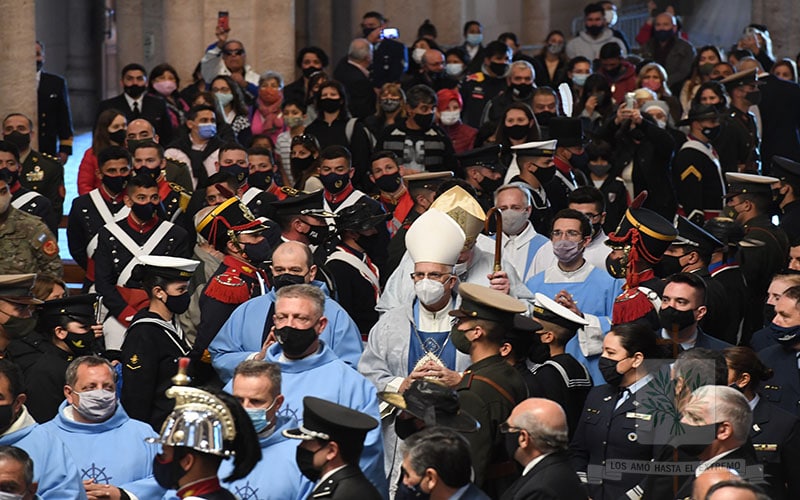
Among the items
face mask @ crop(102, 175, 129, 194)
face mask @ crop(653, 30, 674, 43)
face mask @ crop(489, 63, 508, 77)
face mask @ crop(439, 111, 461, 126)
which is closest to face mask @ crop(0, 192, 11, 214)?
face mask @ crop(102, 175, 129, 194)

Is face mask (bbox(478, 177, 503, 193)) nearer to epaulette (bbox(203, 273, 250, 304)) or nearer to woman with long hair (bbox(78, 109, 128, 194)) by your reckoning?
woman with long hair (bbox(78, 109, 128, 194))

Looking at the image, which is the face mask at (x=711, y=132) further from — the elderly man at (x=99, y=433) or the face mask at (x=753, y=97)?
the elderly man at (x=99, y=433)

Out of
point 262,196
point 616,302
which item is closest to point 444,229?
point 616,302

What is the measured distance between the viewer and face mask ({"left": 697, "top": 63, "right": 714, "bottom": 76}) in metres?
18.9

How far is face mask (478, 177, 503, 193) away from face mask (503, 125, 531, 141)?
3.60 feet

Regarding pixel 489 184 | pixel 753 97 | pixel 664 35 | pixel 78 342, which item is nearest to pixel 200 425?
pixel 78 342

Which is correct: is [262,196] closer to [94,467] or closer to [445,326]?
[445,326]

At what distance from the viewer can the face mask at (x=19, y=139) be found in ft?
44.1

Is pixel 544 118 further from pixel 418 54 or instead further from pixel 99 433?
pixel 99 433

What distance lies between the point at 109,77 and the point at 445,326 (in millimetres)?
20570

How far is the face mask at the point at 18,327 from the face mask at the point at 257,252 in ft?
4.75

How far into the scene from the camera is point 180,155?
45.6 ft

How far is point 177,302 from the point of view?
959cm

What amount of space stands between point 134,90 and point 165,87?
64cm
